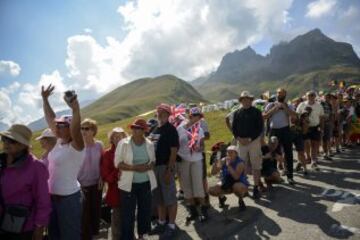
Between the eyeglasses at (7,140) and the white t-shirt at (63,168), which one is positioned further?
the white t-shirt at (63,168)

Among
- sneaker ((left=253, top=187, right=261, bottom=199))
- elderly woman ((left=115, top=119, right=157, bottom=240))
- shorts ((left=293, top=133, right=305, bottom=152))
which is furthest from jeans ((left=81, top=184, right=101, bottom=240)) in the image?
shorts ((left=293, top=133, right=305, bottom=152))

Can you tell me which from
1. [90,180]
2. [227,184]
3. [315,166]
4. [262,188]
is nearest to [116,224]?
[90,180]

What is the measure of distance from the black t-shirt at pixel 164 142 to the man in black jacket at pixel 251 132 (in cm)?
234

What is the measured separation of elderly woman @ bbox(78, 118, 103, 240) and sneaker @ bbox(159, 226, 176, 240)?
137 centimetres

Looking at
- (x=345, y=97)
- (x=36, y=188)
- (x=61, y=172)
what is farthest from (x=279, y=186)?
(x=345, y=97)

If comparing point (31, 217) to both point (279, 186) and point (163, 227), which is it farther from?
point (279, 186)

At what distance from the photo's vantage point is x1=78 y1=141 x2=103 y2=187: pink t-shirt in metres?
6.97

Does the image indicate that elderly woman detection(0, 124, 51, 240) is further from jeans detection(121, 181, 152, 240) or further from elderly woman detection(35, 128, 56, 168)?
jeans detection(121, 181, 152, 240)

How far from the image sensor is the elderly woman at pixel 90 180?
22.7ft

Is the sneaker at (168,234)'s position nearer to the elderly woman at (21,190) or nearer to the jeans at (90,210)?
the jeans at (90,210)

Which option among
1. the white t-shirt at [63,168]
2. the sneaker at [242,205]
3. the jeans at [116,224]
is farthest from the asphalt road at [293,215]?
the white t-shirt at [63,168]

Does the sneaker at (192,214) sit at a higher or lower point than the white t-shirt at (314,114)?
lower

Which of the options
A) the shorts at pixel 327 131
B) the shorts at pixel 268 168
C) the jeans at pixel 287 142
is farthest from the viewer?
the shorts at pixel 327 131

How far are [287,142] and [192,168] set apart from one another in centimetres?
331
